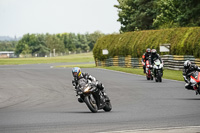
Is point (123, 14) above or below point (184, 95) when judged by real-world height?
above

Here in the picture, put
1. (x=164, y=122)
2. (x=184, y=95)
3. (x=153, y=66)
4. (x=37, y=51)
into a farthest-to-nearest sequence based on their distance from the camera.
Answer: (x=37, y=51), (x=153, y=66), (x=184, y=95), (x=164, y=122)

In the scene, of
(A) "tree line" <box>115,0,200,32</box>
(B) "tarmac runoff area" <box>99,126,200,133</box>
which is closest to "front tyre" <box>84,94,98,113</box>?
(B) "tarmac runoff area" <box>99,126,200,133</box>

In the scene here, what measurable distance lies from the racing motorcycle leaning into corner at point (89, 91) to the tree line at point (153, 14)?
3876cm

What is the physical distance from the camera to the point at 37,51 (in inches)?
7746

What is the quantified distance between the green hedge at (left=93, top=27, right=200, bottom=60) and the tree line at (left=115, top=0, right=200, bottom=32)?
6.23 metres

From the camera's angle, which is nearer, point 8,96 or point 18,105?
point 18,105

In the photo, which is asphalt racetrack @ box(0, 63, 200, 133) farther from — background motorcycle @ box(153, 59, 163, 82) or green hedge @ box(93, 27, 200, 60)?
green hedge @ box(93, 27, 200, 60)

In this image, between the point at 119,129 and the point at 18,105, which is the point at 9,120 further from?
the point at 18,105

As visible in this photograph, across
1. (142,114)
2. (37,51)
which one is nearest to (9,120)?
(142,114)

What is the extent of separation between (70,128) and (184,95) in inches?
358

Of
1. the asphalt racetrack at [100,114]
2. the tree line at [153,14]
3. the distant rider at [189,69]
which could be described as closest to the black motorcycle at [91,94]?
the asphalt racetrack at [100,114]

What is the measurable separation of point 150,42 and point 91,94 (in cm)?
3163

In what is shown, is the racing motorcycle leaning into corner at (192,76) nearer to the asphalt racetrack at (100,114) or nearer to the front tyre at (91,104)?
the asphalt racetrack at (100,114)

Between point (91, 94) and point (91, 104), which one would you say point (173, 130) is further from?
point (91, 94)
